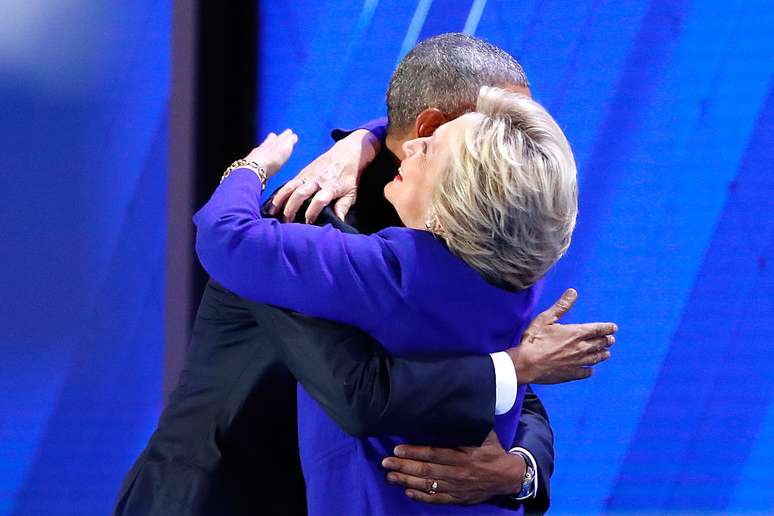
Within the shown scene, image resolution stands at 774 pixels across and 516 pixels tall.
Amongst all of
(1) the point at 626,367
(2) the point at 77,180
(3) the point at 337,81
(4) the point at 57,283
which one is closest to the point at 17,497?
(4) the point at 57,283

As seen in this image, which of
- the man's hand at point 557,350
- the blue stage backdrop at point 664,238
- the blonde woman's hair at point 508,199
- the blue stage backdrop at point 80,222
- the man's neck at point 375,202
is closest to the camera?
the blonde woman's hair at point 508,199

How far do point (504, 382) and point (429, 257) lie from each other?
0.64 feet

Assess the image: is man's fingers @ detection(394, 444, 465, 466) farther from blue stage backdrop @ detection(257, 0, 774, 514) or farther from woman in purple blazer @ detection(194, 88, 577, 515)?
blue stage backdrop @ detection(257, 0, 774, 514)

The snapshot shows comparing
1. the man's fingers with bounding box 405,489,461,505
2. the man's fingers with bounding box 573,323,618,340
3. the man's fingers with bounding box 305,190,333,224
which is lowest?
the man's fingers with bounding box 405,489,461,505

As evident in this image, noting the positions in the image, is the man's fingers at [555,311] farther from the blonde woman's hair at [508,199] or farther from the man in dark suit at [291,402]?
the blonde woman's hair at [508,199]

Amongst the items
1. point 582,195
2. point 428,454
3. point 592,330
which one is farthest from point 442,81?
point 582,195

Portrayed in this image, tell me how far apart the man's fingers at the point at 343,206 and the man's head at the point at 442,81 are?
0.14 m

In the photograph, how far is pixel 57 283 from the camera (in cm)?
266

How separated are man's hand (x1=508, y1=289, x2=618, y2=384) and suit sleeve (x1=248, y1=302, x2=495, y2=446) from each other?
8 centimetres

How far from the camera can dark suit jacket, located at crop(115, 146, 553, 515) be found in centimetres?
113

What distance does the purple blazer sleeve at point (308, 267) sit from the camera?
43.1 inches

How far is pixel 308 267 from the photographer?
3.61ft

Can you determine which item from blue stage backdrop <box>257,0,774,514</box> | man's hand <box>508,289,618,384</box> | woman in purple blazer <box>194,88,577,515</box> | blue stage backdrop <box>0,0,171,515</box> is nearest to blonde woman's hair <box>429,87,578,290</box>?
woman in purple blazer <box>194,88,577,515</box>

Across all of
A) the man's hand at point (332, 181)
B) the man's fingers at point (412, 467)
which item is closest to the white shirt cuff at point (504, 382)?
the man's fingers at point (412, 467)
